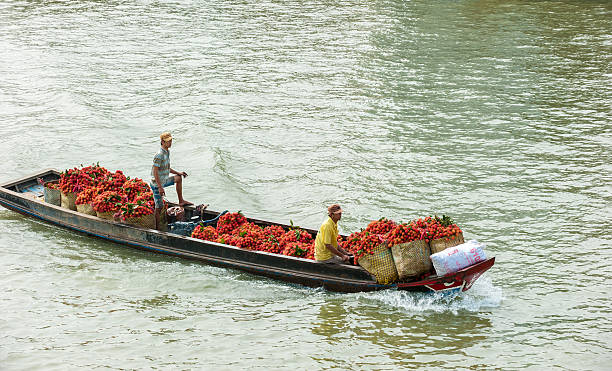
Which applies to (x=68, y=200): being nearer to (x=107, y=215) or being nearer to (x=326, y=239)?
(x=107, y=215)

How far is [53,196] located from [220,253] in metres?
4.77

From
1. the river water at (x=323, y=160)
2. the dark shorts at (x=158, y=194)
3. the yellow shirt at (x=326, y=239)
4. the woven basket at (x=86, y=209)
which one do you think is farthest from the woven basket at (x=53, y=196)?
the yellow shirt at (x=326, y=239)

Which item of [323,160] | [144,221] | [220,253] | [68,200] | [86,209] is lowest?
[220,253]

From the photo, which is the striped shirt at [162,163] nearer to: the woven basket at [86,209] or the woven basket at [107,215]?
the woven basket at [107,215]

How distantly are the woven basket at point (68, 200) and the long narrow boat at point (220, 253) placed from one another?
0.14 meters

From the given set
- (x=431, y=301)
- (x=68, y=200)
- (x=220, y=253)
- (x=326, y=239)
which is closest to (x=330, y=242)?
(x=326, y=239)

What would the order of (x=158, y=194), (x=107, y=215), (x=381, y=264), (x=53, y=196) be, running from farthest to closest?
1. (x=53, y=196)
2. (x=107, y=215)
3. (x=158, y=194)
4. (x=381, y=264)

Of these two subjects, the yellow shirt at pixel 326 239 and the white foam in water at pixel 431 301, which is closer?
the yellow shirt at pixel 326 239

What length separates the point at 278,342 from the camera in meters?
12.0

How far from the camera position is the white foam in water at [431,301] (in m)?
12.4

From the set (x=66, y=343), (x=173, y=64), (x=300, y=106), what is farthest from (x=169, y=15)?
(x=66, y=343)

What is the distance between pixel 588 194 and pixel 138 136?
534 inches

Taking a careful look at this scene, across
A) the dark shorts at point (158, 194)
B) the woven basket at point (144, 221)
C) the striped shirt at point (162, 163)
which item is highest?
the striped shirt at point (162, 163)

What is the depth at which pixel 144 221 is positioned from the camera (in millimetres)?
14703
